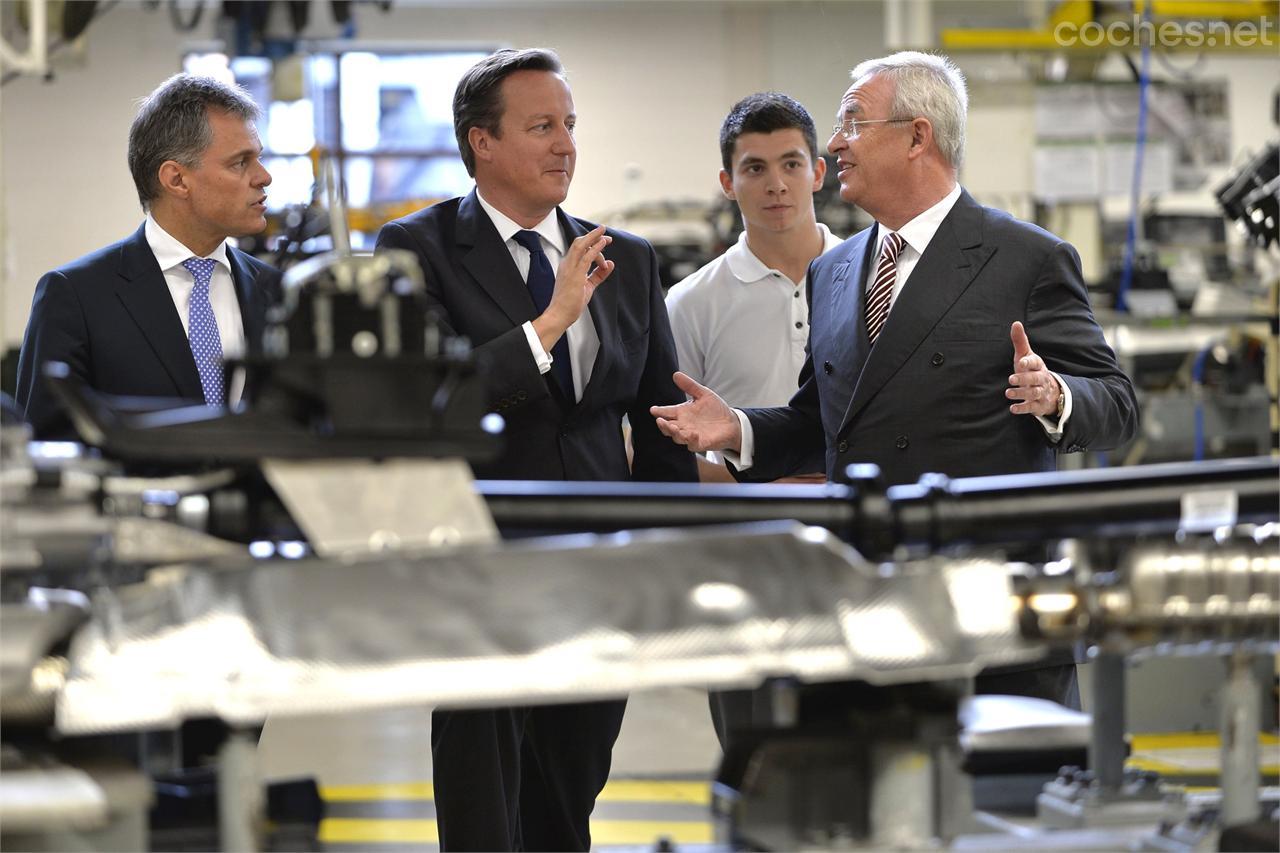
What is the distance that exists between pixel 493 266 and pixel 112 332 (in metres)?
0.65

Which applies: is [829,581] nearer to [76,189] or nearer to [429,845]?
[429,845]

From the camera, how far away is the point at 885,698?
56.6 inches

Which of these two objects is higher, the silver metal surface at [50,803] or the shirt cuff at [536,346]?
the shirt cuff at [536,346]

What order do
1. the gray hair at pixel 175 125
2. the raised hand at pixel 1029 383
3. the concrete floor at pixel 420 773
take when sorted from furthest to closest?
1. the concrete floor at pixel 420 773
2. the gray hair at pixel 175 125
3. the raised hand at pixel 1029 383

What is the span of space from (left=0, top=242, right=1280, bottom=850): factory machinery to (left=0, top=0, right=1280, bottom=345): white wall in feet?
36.3

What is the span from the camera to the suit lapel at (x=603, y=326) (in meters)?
2.64

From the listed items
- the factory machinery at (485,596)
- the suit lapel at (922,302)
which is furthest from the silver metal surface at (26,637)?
the suit lapel at (922,302)

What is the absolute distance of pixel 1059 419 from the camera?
7.78 feet

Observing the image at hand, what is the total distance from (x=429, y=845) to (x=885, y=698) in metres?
2.35

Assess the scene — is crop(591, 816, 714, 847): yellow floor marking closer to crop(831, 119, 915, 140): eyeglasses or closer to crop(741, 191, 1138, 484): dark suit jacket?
crop(741, 191, 1138, 484): dark suit jacket

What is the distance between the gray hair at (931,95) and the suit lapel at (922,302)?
0.75 ft

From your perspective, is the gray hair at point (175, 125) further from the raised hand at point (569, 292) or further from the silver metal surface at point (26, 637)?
the silver metal surface at point (26, 637)

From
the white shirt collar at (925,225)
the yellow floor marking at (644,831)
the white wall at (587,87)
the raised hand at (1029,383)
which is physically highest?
the white wall at (587,87)

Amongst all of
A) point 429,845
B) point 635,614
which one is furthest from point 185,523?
point 429,845
